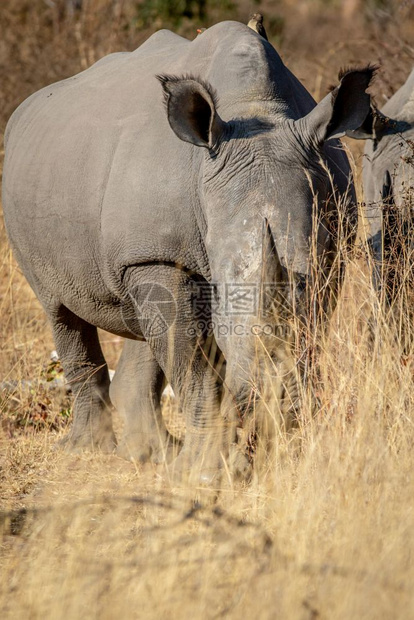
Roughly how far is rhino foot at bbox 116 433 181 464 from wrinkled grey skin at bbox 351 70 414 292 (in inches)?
61.1

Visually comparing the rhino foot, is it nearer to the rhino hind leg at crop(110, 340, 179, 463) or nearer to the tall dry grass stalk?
the rhino hind leg at crop(110, 340, 179, 463)

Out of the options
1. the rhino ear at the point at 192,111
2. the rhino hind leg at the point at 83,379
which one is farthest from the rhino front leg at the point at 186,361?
the rhino hind leg at the point at 83,379

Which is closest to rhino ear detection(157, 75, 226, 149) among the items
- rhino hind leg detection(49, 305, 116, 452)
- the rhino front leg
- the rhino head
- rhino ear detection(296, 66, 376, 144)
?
the rhino head

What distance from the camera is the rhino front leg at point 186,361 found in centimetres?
457

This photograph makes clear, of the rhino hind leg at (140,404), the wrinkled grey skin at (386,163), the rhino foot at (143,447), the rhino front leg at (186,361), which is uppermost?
the wrinkled grey skin at (386,163)

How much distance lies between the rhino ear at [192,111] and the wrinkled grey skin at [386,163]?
42.5 inches

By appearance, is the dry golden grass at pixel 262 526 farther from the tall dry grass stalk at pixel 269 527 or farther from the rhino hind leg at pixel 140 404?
the rhino hind leg at pixel 140 404

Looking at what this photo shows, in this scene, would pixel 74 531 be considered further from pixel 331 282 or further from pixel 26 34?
pixel 26 34

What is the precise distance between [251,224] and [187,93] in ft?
2.04

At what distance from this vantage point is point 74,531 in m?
3.71

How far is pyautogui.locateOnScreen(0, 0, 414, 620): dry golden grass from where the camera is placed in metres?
2.89

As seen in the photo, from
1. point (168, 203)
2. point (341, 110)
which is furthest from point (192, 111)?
point (341, 110)

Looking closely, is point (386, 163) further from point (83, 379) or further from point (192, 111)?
point (83, 379)

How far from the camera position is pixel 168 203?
4453 mm
